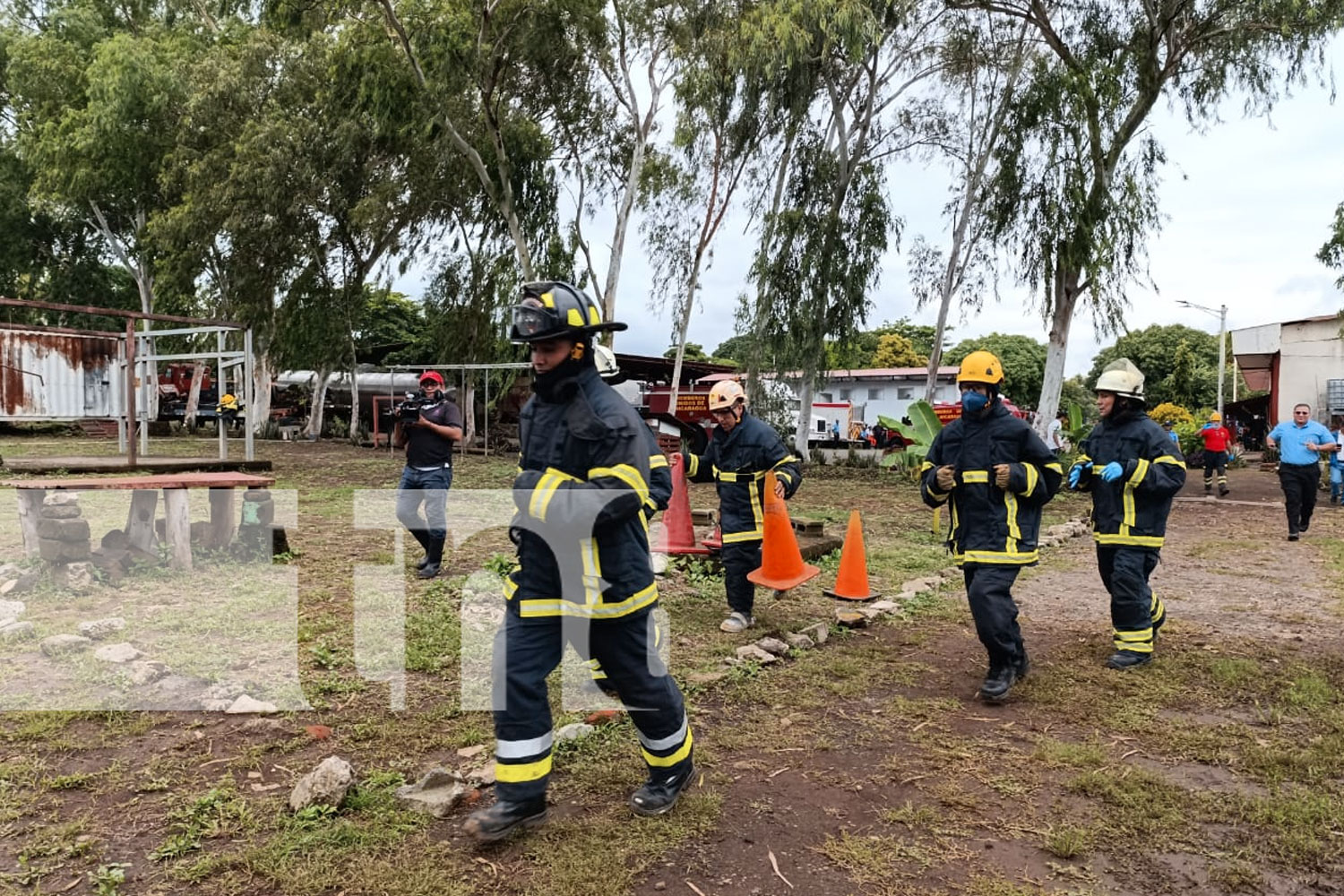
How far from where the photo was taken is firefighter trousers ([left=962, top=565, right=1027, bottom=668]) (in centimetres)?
472

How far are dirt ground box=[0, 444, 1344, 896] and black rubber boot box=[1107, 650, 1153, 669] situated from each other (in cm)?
10

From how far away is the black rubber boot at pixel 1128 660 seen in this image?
539 cm

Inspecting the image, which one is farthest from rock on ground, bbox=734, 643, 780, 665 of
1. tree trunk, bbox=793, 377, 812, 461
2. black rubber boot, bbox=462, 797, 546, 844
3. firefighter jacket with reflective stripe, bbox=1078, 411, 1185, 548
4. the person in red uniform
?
the person in red uniform

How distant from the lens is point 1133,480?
5238mm

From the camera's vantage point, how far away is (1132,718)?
449 centimetres

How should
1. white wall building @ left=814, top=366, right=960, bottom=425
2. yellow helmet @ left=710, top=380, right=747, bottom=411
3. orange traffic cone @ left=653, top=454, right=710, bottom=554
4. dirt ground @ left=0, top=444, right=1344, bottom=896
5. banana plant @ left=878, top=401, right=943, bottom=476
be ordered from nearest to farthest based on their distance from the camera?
dirt ground @ left=0, top=444, right=1344, bottom=896, yellow helmet @ left=710, top=380, right=747, bottom=411, orange traffic cone @ left=653, top=454, right=710, bottom=554, banana plant @ left=878, top=401, right=943, bottom=476, white wall building @ left=814, top=366, right=960, bottom=425

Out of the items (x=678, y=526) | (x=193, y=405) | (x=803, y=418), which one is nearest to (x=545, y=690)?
(x=678, y=526)

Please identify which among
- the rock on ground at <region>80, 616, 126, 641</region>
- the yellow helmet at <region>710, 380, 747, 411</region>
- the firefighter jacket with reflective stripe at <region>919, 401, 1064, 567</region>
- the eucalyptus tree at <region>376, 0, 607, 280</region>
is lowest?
the rock on ground at <region>80, 616, 126, 641</region>

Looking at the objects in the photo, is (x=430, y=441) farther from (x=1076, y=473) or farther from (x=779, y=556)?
(x=1076, y=473)

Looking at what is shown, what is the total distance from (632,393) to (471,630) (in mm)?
1984

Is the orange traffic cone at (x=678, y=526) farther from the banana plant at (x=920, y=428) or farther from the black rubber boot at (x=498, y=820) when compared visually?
the banana plant at (x=920, y=428)

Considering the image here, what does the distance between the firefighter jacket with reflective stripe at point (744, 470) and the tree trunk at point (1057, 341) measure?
476 inches

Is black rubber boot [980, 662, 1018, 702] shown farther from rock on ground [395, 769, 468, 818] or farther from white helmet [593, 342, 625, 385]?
rock on ground [395, 769, 468, 818]

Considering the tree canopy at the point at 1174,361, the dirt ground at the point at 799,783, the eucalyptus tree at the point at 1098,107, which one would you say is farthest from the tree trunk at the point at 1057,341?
the tree canopy at the point at 1174,361
